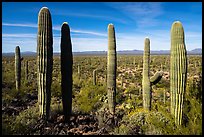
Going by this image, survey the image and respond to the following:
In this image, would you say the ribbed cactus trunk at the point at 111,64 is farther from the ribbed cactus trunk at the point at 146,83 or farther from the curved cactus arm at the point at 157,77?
the curved cactus arm at the point at 157,77

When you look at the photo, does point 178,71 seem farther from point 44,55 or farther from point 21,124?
point 21,124

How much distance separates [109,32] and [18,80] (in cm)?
730

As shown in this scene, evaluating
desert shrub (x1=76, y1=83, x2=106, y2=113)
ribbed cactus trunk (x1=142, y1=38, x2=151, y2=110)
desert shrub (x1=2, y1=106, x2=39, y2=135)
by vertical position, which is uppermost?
ribbed cactus trunk (x1=142, y1=38, x2=151, y2=110)

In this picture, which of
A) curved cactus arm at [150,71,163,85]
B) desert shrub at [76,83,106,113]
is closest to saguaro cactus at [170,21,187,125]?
curved cactus arm at [150,71,163,85]

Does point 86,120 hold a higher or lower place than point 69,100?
lower

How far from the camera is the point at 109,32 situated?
33.1 feet

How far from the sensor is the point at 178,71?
789cm

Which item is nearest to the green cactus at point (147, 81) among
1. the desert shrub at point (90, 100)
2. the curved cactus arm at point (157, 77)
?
the curved cactus arm at point (157, 77)

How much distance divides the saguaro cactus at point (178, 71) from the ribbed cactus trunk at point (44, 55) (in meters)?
3.63

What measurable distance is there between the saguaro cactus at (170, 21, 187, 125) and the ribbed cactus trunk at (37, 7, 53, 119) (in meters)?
3.63

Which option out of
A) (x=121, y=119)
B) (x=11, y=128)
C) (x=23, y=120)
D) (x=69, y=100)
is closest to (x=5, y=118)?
(x=23, y=120)

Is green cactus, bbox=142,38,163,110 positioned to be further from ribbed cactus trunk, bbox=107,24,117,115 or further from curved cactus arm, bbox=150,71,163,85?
ribbed cactus trunk, bbox=107,24,117,115

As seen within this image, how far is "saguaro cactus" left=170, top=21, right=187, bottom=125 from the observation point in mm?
7883

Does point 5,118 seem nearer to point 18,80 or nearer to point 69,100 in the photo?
point 69,100
